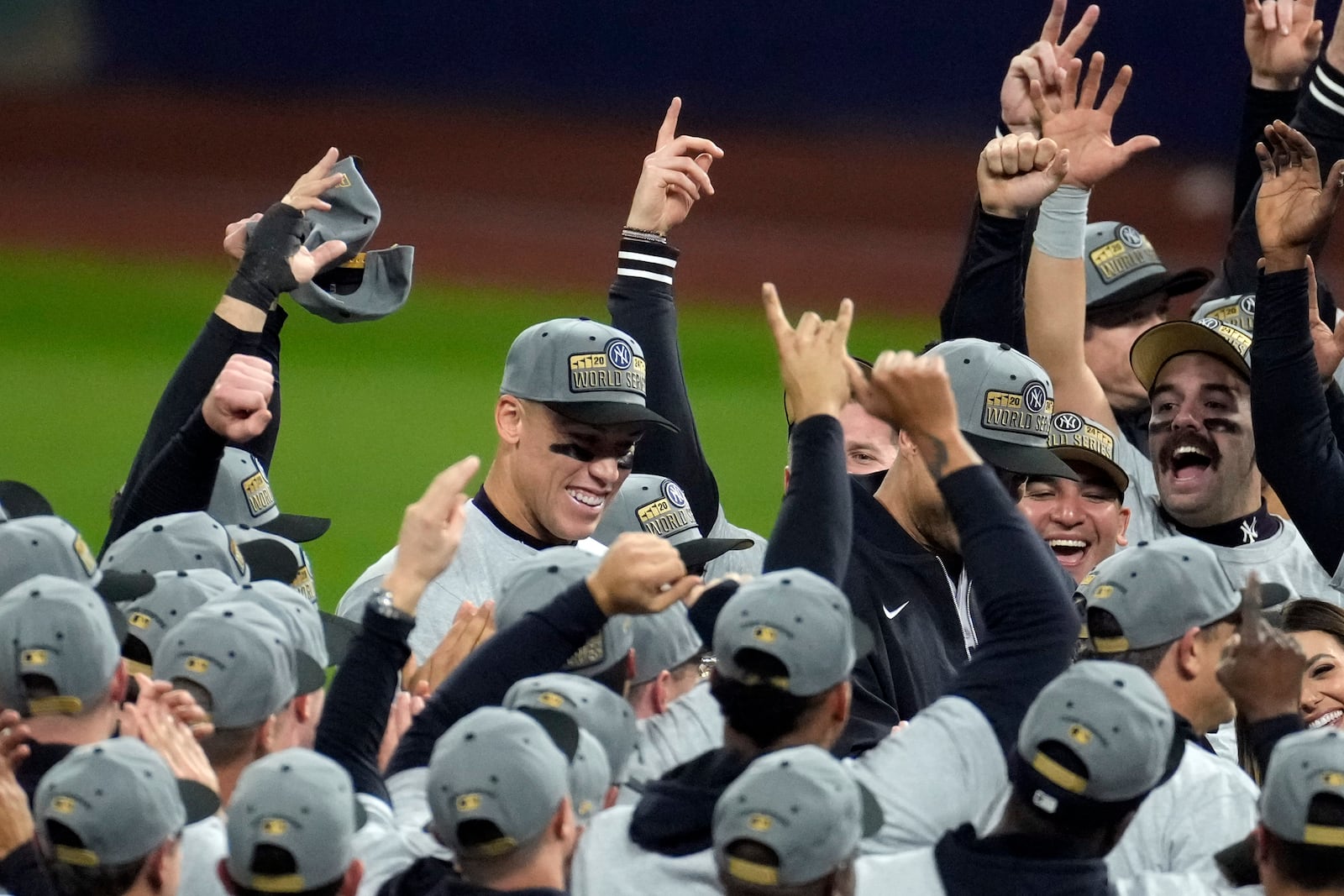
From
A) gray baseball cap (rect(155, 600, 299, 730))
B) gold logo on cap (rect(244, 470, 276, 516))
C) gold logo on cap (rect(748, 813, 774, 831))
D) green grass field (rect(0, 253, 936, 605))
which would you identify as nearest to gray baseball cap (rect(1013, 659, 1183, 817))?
gold logo on cap (rect(748, 813, 774, 831))

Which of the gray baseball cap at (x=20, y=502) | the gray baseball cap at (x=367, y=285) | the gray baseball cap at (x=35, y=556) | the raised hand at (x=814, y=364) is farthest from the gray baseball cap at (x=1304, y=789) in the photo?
the gray baseball cap at (x=367, y=285)

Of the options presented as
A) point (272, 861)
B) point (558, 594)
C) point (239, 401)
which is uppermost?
point (239, 401)

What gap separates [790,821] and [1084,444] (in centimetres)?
248

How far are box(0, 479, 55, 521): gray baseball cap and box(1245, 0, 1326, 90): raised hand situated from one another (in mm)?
3614

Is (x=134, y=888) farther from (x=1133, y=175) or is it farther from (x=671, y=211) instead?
(x=1133, y=175)

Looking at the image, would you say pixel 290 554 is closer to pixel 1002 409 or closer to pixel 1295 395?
pixel 1002 409

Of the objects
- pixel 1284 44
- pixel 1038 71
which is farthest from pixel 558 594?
pixel 1284 44

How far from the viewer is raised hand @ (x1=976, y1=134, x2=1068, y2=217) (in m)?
4.76

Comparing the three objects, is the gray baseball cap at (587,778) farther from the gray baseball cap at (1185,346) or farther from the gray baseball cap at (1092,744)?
the gray baseball cap at (1185,346)

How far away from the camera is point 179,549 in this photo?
3.90 metres

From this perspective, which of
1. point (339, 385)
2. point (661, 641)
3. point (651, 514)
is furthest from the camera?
point (339, 385)

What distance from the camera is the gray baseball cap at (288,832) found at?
2.59 metres

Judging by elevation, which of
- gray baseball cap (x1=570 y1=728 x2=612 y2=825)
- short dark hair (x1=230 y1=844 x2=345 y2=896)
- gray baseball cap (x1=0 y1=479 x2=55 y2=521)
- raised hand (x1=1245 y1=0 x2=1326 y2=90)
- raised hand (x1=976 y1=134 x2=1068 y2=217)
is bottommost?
short dark hair (x1=230 y1=844 x2=345 y2=896)

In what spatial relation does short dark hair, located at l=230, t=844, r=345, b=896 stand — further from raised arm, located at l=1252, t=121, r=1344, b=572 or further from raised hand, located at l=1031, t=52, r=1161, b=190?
raised hand, located at l=1031, t=52, r=1161, b=190
